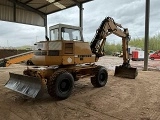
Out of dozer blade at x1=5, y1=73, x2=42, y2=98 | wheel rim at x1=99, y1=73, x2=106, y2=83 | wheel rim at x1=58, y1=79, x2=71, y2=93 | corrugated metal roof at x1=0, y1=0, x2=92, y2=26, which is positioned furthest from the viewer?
corrugated metal roof at x1=0, y1=0, x2=92, y2=26

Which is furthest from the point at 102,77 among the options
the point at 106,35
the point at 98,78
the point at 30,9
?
the point at 30,9

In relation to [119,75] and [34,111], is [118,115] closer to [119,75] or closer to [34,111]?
[34,111]

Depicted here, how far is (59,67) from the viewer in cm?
609

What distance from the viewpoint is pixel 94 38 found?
759cm

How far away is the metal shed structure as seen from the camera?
16169 mm

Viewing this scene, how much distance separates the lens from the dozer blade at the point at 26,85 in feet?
16.9

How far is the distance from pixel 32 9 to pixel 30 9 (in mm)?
217

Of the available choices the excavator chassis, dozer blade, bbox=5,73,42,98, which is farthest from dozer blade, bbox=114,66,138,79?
dozer blade, bbox=5,73,42,98

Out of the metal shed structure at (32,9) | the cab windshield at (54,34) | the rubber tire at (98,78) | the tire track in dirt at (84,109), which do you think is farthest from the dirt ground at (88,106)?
the metal shed structure at (32,9)

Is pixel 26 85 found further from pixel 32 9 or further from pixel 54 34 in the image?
pixel 32 9

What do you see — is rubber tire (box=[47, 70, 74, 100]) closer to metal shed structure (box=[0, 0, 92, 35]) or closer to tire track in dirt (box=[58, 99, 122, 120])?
tire track in dirt (box=[58, 99, 122, 120])

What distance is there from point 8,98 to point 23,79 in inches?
28.2

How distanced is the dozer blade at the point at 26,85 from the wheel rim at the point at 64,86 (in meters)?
0.65

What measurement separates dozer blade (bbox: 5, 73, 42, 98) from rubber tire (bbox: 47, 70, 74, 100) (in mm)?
332
